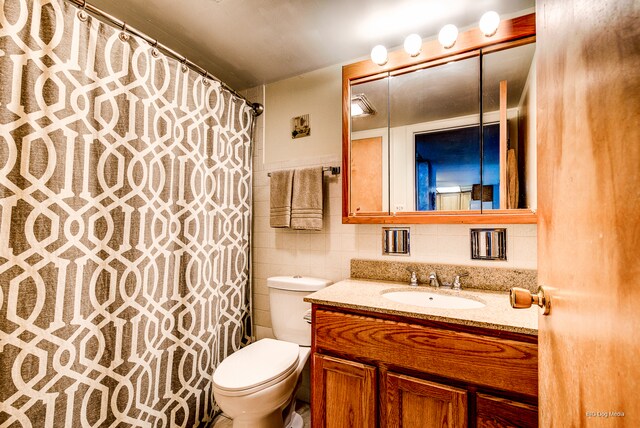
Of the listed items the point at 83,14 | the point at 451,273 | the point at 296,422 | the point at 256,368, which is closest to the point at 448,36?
the point at 451,273

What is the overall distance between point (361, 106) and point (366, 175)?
401 millimetres

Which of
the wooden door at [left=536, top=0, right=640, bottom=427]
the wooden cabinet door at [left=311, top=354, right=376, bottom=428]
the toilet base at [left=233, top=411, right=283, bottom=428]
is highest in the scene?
the wooden door at [left=536, top=0, right=640, bottom=427]

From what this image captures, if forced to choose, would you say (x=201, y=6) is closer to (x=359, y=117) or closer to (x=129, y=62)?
(x=129, y=62)

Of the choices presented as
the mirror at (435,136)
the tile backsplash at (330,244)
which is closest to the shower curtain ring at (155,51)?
the tile backsplash at (330,244)

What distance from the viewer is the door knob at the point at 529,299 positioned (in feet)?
1.82

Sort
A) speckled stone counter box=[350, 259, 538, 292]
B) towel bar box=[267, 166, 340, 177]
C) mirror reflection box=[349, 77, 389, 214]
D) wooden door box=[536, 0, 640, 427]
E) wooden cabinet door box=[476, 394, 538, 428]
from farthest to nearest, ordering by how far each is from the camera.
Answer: towel bar box=[267, 166, 340, 177], mirror reflection box=[349, 77, 389, 214], speckled stone counter box=[350, 259, 538, 292], wooden cabinet door box=[476, 394, 538, 428], wooden door box=[536, 0, 640, 427]

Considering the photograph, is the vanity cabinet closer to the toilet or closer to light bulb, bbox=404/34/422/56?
the toilet

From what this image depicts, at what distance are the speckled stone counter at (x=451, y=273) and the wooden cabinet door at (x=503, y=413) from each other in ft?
1.85

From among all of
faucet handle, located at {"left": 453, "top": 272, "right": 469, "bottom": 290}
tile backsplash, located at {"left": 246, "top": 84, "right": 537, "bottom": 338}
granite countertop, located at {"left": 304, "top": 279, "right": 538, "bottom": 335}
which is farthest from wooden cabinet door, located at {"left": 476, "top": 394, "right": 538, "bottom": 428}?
tile backsplash, located at {"left": 246, "top": 84, "right": 537, "bottom": 338}

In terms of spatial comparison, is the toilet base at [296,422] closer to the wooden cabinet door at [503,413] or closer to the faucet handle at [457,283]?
the wooden cabinet door at [503,413]

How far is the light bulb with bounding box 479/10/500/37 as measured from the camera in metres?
1.26

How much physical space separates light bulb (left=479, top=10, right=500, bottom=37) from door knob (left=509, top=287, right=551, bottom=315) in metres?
1.23

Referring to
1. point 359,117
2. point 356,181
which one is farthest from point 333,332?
point 359,117

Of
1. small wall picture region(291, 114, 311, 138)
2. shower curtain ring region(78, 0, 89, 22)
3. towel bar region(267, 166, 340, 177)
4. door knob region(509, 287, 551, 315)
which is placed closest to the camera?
door knob region(509, 287, 551, 315)
